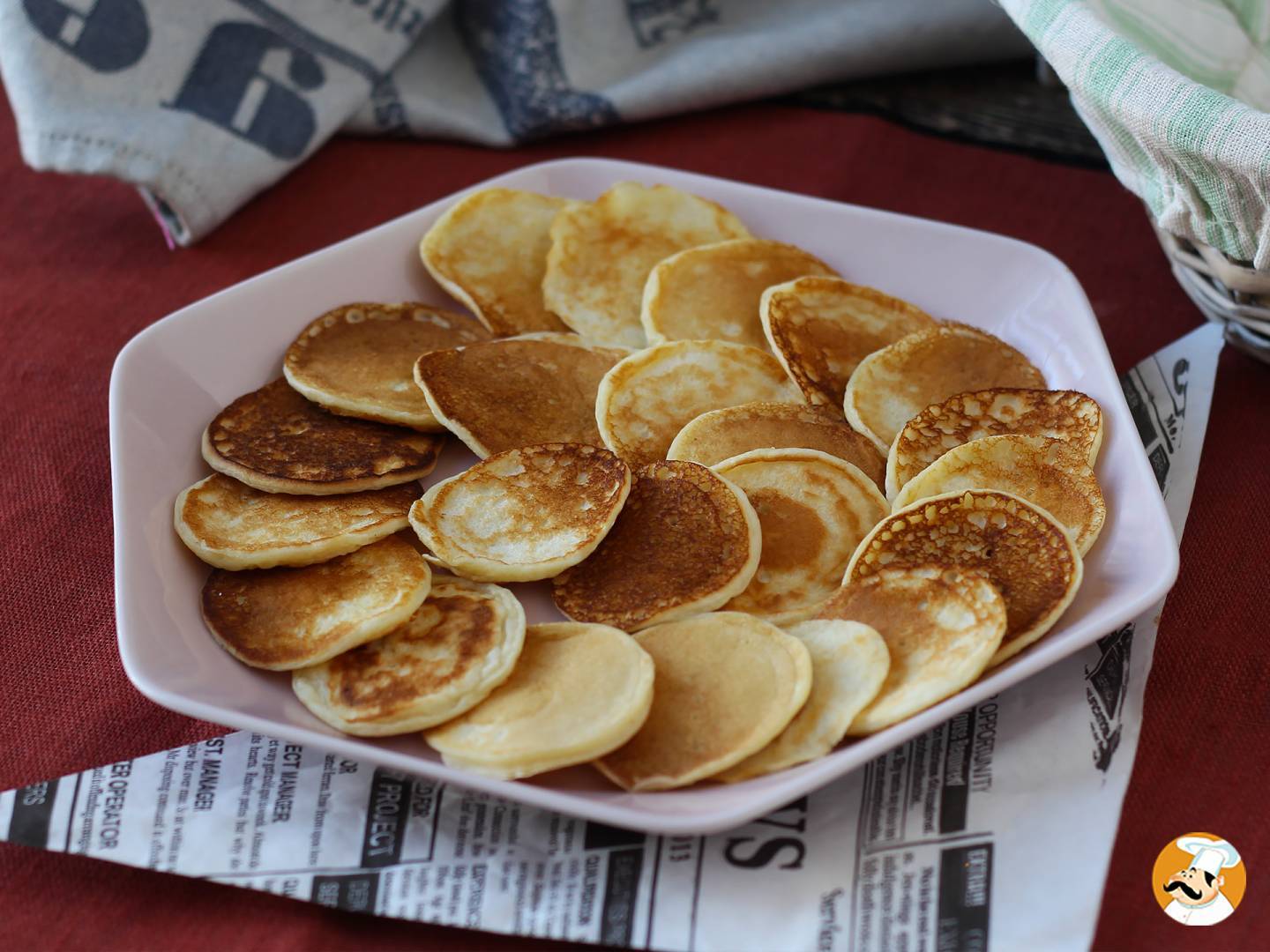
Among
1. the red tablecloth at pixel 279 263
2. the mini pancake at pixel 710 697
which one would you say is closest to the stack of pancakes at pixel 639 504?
the mini pancake at pixel 710 697

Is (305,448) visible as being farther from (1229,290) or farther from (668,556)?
(1229,290)

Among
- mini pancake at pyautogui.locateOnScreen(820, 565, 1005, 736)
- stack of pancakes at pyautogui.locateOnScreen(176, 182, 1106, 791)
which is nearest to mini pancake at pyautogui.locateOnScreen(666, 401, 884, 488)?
stack of pancakes at pyautogui.locateOnScreen(176, 182, 1106, 791)

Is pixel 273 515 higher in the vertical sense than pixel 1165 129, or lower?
lower

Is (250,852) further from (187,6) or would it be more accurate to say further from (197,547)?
(187,6)

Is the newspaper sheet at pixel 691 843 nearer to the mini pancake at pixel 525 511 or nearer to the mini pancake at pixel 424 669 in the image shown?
the mini pancake at pixel 424 669

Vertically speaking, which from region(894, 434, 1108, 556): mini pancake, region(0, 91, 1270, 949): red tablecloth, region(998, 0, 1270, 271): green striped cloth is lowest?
region(0, 91, 1270, 949): red tablecloth

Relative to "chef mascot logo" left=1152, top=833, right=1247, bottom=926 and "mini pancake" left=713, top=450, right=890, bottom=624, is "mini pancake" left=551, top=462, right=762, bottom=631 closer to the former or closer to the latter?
"mini pancake" left=713, top=450, right=890, bottom=624

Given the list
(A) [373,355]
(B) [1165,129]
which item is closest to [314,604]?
(A) [373,355]
